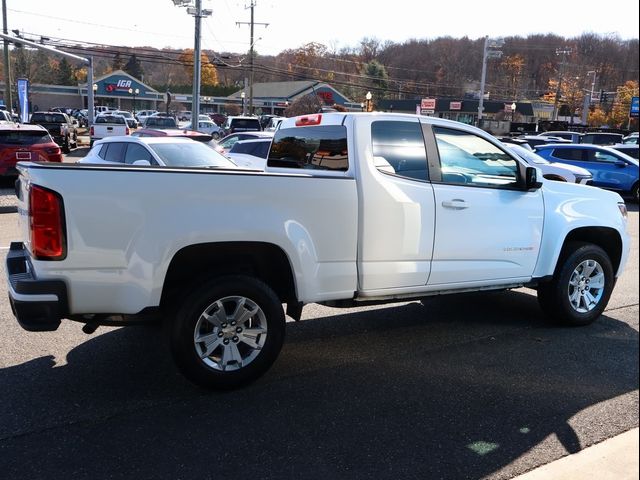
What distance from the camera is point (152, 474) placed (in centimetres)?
288

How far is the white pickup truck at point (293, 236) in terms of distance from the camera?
3367mm

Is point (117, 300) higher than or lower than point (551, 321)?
higher

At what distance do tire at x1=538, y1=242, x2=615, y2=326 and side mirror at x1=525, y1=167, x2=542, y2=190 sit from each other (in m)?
0.85

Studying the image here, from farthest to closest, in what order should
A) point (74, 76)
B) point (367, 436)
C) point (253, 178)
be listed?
point (74, 76) → point (253, 178) → point (367, 436)

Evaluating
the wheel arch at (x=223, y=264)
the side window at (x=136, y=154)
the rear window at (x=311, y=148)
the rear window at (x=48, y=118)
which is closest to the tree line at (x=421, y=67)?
the rear window at (x=48, y=118)

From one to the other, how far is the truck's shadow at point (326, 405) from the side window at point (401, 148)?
1.52m

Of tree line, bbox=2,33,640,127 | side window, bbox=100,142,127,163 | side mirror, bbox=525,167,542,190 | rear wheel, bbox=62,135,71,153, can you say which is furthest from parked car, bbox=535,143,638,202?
rear wheel, bbox=62,135,71,153

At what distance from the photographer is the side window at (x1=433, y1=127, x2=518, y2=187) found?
469 centimetres

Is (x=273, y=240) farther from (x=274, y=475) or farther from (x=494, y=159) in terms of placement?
(x=494, y=159)

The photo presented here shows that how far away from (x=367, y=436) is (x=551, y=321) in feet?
9.94

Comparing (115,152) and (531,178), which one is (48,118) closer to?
(115,152)

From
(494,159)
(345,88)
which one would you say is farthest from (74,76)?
(494,159)

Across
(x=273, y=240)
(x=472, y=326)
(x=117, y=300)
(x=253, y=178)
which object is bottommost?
(x=472, y=326)

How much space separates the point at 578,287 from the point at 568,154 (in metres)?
13.8
